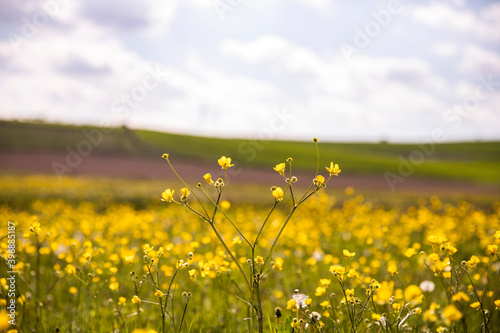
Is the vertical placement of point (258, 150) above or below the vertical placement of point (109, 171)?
above

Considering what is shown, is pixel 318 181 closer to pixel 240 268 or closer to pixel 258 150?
pixel 240 268

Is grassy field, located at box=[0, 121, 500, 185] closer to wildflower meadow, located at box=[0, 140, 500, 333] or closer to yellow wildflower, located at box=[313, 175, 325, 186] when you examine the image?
wildflower meadow, located at box=[0, 140, 500, 333]

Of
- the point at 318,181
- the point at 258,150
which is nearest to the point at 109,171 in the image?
the point at 318,181

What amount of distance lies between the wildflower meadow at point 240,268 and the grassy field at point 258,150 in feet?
81.6

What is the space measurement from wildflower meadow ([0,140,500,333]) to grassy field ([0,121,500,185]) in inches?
979

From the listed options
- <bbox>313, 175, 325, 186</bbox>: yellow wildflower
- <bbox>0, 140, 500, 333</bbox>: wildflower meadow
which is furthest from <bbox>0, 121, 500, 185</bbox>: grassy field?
<bbox>313, 175, 325, 186</bbox>: yellow wildflower

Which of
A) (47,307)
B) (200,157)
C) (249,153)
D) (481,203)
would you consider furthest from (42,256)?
(249,153)

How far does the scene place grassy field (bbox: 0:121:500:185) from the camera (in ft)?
111

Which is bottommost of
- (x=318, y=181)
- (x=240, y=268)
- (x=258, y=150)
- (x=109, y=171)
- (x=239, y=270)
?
(x=239, y=270)

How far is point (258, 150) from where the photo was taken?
52.3 metres

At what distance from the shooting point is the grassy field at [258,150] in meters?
33.8

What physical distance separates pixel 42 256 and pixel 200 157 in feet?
120

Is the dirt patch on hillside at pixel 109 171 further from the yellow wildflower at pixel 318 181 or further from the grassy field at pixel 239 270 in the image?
the yellow wildflower at pixel 318 181

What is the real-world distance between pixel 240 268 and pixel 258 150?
5073cm
